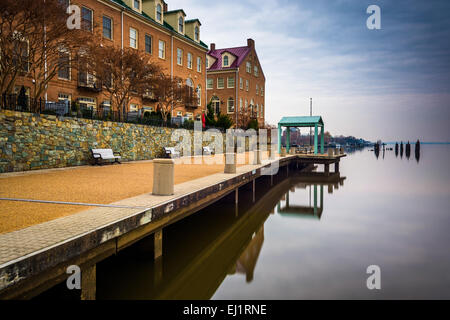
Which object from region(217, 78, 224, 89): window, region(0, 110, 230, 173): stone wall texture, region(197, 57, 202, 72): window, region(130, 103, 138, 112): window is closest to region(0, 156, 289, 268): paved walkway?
region(0, 110, 230, 173): stone wall texture

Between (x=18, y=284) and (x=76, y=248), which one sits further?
(x=76, y=248)

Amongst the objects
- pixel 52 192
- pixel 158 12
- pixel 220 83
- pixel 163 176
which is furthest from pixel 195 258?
pixel 220 83

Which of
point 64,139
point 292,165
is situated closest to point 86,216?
point 64,139

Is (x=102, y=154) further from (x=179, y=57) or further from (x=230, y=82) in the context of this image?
(x=230, y=82)

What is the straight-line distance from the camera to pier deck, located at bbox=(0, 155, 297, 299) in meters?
3.51

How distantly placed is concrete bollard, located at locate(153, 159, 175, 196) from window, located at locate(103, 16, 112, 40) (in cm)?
2081

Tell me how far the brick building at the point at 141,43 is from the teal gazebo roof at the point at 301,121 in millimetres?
9897

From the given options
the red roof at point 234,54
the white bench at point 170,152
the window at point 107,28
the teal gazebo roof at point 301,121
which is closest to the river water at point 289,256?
the white bench at point 170,152

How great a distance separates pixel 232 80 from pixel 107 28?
2633 centimetres

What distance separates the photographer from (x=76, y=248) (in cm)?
422

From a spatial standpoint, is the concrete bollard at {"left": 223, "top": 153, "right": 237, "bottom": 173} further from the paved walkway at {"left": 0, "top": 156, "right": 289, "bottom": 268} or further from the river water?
the paved walkway at {"left": 0, "top": 156, "right": 289, "bottom": 268}

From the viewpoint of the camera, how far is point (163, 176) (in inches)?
295

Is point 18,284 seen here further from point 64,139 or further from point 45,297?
point 64,139
